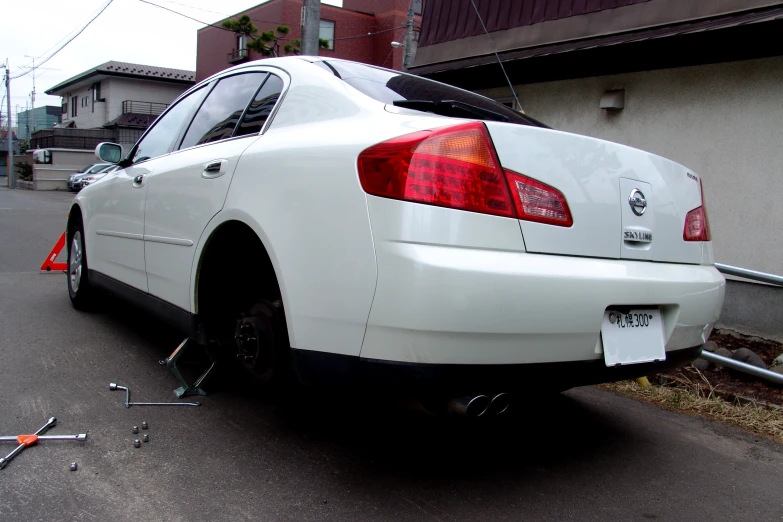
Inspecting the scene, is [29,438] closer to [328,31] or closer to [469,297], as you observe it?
[469,297]

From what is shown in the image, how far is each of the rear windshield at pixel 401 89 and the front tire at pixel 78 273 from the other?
294 centimetres

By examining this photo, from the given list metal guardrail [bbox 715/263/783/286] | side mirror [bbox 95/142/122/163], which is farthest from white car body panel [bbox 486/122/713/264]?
side mirror [bbox 95/142/122/163]

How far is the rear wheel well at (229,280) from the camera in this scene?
2824 mm

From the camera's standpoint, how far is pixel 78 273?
511 cm

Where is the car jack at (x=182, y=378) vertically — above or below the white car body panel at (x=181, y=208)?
below

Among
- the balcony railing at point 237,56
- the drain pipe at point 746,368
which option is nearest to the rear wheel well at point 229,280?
the drain pipe at point 746,368

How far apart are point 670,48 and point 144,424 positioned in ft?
18.2

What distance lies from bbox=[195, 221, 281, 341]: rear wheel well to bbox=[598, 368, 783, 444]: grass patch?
2.34 m

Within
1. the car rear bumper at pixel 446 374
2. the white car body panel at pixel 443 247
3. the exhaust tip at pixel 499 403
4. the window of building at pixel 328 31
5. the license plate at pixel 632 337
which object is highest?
the window of building at pixel 328 31

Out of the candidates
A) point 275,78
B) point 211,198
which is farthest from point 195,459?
point 275,78

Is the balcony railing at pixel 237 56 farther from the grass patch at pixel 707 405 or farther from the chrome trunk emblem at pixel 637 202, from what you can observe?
the chrome trunk emblem at pixel 637 202

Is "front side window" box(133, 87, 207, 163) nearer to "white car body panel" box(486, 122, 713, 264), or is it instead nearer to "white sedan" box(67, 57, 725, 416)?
"white sedan" box(67, 57, 725, 416)

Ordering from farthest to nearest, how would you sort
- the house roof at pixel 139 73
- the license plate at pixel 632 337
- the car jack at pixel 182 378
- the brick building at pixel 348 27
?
the house roof at pixel 139 73 < the brick building at pixel 348 27 < the car jack at pixel 182 378 < the license plate at pixel 632 337

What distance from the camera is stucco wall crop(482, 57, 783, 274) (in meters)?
5.68
